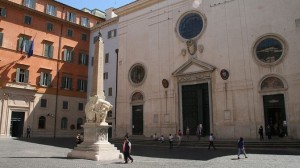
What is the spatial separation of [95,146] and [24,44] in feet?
74.3

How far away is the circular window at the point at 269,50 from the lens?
73.1ft

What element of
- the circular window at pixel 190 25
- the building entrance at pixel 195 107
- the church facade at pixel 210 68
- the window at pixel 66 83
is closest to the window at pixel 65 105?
the window at pixel 66 83

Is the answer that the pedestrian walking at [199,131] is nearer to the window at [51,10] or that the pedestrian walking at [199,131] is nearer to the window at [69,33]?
the window at [69,33]

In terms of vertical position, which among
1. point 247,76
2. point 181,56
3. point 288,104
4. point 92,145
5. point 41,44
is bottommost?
point 92,145

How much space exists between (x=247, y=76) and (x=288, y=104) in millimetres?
3758

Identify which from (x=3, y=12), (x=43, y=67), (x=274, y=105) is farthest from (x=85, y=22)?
(x=274, y=105)

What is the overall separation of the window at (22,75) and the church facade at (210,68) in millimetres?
10185

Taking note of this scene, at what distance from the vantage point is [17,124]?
31344 millimetres

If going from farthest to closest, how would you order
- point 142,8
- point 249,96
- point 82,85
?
point 82,85 < point 142,8 < point 249,96

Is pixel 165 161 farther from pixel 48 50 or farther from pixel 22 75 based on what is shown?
pixel 48 50

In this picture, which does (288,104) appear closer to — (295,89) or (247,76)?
(295,89)

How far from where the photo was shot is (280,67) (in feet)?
71.8

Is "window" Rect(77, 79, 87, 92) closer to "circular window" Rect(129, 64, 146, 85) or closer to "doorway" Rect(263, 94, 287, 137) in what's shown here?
"circular window" Rect(129, 64, 146, 85)

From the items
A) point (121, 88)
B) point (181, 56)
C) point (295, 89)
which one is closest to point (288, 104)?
point (295, 89)
